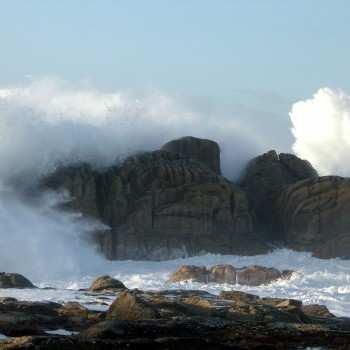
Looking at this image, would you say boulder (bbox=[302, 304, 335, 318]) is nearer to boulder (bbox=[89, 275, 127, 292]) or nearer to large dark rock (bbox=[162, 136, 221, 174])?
boulder (bbox=[89, 275, 127, 292])

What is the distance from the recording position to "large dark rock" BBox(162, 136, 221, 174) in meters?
39.4

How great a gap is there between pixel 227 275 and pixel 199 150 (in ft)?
41.5

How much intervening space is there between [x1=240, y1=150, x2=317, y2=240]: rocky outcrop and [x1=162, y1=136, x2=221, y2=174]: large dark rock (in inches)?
66.9

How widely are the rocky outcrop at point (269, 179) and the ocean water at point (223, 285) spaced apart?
2.69 metres

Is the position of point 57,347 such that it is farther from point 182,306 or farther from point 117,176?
point 117,176

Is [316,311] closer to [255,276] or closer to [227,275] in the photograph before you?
[255,276]

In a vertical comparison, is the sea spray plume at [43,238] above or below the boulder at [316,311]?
above

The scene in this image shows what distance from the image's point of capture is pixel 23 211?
33000 millimetres

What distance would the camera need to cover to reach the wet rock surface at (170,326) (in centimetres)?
1397

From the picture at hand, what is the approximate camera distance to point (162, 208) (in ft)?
112

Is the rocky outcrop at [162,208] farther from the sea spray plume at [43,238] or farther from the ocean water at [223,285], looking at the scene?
the ocean water at [223,285]

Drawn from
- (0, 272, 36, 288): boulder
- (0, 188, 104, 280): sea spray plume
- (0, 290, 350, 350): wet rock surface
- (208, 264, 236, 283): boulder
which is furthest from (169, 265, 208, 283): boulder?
(0, 290, 350, 350): wet rock surface

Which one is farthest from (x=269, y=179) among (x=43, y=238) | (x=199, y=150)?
(x=43, y=238)

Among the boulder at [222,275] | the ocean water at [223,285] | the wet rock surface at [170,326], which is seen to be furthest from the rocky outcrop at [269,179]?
the wet rock surface at [170,326]
